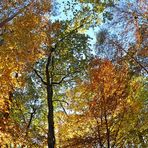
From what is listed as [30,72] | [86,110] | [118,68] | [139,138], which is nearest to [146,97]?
[139,138]

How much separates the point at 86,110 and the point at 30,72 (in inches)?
255

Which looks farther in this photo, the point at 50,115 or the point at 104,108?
the point at 50,115

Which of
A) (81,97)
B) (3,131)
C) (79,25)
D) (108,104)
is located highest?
(79,25)

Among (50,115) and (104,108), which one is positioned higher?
(50,115)

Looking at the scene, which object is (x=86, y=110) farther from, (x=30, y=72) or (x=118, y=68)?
(x=30, y=72)

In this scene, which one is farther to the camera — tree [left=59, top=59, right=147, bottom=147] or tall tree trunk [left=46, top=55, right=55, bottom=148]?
tall tree trunk [left=46, top=55, right=55, bottom=148]

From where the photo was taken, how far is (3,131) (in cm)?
1333

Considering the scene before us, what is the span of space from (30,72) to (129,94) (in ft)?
25.0

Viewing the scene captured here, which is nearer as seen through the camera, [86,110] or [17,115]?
[86,110]

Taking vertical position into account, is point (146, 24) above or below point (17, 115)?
below

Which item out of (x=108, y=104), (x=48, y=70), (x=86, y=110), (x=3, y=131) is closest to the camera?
(x=3, y=131)

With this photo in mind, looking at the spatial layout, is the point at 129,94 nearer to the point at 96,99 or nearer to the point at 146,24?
the point at 96,99

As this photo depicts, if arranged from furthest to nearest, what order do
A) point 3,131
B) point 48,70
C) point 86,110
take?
point 48,70, point 86,110, point 3,131

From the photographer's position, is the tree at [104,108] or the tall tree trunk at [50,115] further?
the tall tree trunk at [50,115]
